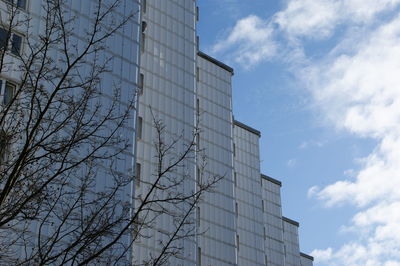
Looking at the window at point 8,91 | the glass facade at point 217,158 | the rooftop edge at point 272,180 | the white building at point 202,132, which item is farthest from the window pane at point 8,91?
the rooftop edge at point 272,180

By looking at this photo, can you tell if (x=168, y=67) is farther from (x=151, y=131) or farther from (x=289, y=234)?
(x=289, y=234)

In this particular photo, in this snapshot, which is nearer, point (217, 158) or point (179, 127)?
point (179, 127)

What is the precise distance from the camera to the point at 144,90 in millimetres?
50125

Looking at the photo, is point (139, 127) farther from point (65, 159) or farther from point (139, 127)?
point (65, 159)

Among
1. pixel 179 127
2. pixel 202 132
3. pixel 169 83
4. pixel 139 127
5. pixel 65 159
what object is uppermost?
pixel 202 132

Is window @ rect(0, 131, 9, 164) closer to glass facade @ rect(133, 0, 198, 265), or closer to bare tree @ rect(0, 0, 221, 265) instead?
bare tree @ rect(0, 0, 221, 265)

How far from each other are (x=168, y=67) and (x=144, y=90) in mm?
3683

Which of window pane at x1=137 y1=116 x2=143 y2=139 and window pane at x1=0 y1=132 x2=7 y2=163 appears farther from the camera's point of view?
window pane at x1=137 y1=116 x2=143 y2=139

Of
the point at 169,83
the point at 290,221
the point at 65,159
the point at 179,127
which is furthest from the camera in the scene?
the point at 290,221

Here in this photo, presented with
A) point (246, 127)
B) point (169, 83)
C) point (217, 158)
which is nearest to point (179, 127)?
point (169, 83)

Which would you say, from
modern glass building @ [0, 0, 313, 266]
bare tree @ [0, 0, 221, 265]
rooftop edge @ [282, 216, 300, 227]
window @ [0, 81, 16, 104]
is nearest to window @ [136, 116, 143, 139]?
modern glass building @ [0, 0, 313, 266]

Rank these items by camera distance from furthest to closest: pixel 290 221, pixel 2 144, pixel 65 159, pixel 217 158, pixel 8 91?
pixel 290 221 → pixel 217 158 → pixel 8 91 → pixel 65 159 → pixel 2 144

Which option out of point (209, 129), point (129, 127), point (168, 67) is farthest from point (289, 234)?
point (129, 127)

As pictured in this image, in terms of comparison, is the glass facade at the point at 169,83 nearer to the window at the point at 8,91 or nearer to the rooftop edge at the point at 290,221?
the window at the point at 8,91
